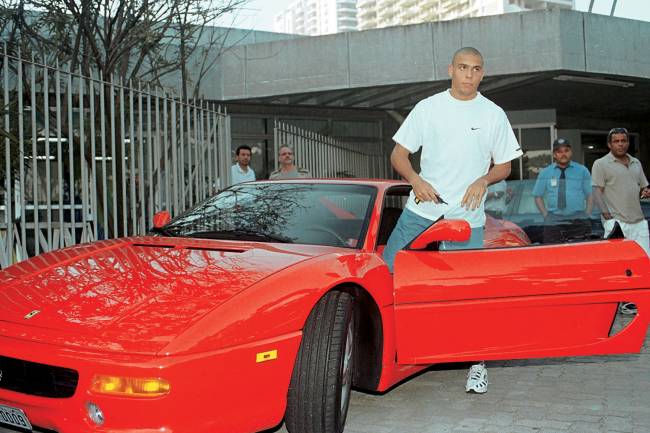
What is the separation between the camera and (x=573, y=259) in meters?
3.85

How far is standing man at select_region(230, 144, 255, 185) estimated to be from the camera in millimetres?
8805

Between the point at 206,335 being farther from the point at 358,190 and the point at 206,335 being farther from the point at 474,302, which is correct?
the point at 358,190

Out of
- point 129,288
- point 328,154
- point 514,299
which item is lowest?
point 514,299

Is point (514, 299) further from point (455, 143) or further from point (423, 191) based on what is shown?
point (455, 143)

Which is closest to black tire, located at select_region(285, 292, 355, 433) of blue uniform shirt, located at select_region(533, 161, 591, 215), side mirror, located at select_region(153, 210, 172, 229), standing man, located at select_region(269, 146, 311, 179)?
side mirror, located at select_region(153, 210, 172, 229)

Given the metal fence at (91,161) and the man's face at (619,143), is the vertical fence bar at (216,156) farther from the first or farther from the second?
the man's face at (619,143)

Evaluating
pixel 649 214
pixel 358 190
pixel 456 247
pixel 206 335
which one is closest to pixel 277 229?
pixel 358 190

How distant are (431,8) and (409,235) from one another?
144m

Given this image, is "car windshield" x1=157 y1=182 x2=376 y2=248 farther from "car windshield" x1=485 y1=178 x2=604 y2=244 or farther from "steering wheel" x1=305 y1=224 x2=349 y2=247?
"car windshield" x1=485 y1=178 x2=604 y2=244

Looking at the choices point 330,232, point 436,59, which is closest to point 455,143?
point 330,232

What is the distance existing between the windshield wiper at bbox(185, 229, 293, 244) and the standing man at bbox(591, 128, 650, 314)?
4.41m

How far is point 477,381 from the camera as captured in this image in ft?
14.0

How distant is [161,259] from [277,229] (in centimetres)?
73

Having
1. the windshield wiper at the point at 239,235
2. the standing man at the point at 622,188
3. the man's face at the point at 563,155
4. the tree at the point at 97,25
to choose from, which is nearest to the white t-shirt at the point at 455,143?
the windshield wiper at the point at 239,235
